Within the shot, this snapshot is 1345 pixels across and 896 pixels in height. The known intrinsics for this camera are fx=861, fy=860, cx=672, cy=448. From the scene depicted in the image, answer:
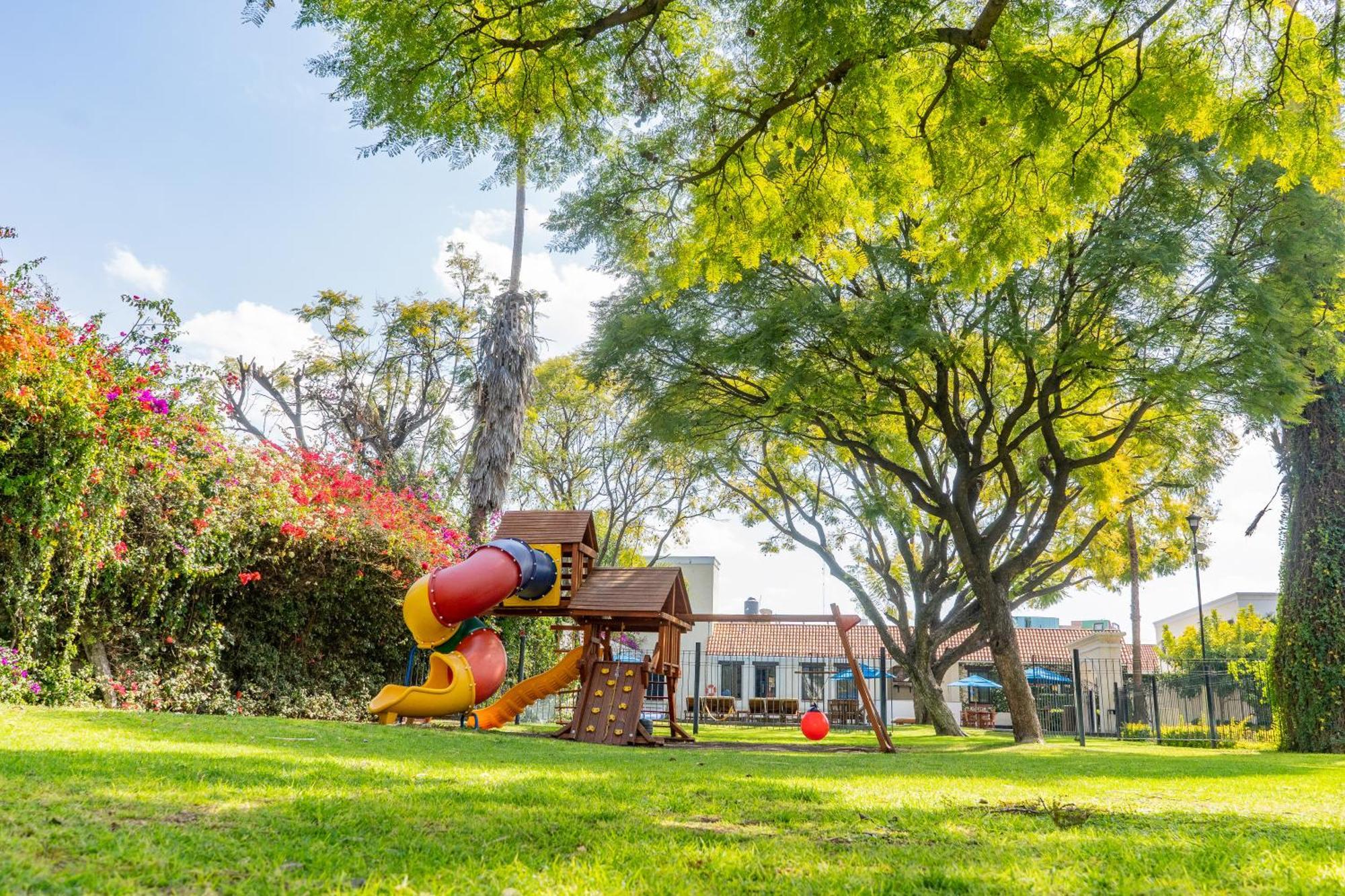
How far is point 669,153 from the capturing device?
7773 mm

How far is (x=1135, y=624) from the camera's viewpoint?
29.5 m

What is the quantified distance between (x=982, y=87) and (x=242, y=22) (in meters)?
4.83

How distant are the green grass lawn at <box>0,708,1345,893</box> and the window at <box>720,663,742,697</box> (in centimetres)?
3617

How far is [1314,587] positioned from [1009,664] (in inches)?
185

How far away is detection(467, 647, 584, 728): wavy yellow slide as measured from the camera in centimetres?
1455

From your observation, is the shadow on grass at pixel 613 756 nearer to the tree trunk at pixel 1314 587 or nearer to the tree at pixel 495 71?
the tree trunk at pixel 1314 587

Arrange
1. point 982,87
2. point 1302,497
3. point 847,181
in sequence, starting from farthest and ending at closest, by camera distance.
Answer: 1. point 1302,497
2. point 847,181
3. point 982,87

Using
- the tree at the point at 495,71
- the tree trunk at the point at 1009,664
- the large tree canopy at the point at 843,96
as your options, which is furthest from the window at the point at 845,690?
the tree at the point at 495,71

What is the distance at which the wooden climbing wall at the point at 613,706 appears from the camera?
1286 cm

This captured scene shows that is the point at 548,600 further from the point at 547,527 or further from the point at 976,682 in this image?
the point at 976,682

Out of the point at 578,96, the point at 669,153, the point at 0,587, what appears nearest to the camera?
the point at 578,96

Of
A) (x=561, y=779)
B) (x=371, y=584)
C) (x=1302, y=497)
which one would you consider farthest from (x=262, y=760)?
(x=1302, y=497)

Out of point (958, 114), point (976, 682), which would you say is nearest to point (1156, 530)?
point (976, 682)

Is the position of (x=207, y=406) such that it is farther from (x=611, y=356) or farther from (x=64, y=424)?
(x=611, y=356)
